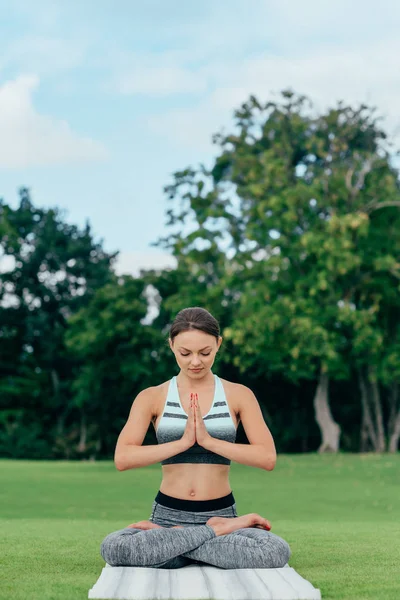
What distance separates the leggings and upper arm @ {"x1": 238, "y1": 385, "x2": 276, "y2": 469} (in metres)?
0.53

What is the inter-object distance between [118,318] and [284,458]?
12.0m

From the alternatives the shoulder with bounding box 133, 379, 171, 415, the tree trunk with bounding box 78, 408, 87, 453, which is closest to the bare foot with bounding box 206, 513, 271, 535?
the shoulder with bounding box 133, 379, 171, 415

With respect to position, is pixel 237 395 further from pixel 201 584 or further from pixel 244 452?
pixel 201 584

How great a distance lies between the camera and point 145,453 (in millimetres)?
5992

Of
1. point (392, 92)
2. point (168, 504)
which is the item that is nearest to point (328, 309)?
point (392, 92)

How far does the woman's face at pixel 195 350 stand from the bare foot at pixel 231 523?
0.92 metres

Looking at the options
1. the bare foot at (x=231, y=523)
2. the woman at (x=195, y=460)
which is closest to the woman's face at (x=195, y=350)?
the woman at (x=195, y=460)

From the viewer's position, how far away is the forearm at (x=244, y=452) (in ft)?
19.5

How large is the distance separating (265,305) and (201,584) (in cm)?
2880

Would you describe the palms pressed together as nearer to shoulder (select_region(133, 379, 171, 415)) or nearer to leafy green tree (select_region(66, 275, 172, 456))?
shoulder (select_region(133, 379, 171, 415))

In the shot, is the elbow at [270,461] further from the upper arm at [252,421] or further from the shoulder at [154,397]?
the shoulder at [154,397]

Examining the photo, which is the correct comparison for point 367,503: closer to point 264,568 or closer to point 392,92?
point 264,568

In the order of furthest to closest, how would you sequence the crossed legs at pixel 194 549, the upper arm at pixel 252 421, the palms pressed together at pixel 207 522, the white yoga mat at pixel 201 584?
the upper arm at pixel 252 421 → the palms pressed together at pixel 207 522 → the crossed legs at pixel 194 549 → the white yoga mat at pixel 201 584

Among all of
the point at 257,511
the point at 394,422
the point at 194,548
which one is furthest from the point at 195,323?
the point at 394,422
